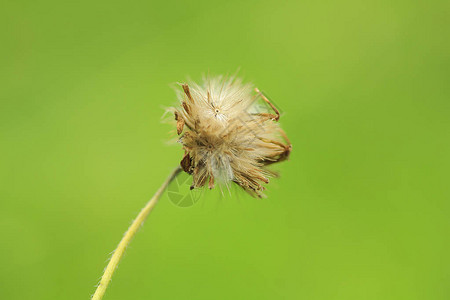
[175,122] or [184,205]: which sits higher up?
[175,122]

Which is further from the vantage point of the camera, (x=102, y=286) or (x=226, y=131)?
(x=226, y=131)

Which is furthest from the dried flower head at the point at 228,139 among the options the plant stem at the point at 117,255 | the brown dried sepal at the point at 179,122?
the plant stem at the point at 117,255

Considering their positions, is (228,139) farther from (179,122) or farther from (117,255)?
(117,255)

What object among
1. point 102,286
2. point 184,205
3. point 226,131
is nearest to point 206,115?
point 226,131

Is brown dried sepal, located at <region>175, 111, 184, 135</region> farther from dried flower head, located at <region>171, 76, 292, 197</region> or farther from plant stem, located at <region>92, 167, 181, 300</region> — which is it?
plant stem, located at <region>92, 167, 181, 300</region>

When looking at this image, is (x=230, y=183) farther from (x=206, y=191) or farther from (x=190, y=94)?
(x=190, y=94)

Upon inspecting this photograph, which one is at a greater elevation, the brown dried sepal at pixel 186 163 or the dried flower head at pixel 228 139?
the dried flower head at pixel 228 139

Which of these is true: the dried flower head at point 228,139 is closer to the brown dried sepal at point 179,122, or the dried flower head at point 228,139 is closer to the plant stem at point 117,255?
the brown dried sepal at point 179,122

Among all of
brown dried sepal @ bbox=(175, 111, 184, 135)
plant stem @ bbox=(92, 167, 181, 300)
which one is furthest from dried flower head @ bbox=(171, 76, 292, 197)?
plant stem @ bbox=(92, 167, 181, 300)

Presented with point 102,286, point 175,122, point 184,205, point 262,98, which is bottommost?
point 102,286
